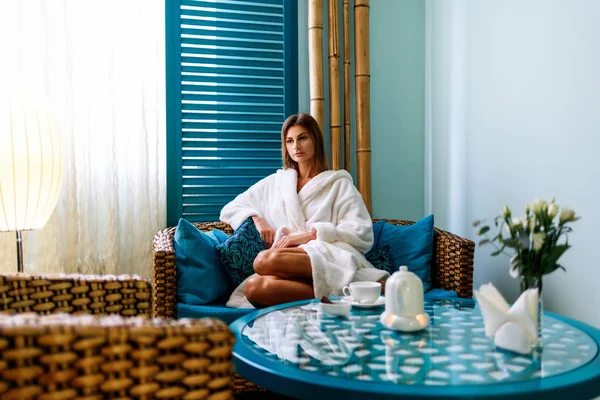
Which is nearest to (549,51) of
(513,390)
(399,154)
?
(399,154)

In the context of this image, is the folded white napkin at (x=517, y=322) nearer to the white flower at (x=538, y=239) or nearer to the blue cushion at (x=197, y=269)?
the white flower at (x=538, y=239)

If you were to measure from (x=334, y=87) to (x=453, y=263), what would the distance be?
1.32 m

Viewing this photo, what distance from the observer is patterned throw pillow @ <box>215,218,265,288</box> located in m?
2.47

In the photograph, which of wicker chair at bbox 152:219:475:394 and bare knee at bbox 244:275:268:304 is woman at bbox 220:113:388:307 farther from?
wicker chair at bbox 152:219:475:394

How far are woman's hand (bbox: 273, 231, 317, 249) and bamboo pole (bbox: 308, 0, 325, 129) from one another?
2.78ft

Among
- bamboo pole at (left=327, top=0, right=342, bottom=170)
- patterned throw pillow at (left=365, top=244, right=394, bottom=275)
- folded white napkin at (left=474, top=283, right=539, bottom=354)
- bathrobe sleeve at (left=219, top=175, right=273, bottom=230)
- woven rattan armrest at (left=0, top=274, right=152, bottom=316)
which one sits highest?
bamboo pole at (left=327, top=0, right=342, bottom=170)

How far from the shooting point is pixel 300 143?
A: 2.91m

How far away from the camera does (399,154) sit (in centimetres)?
355

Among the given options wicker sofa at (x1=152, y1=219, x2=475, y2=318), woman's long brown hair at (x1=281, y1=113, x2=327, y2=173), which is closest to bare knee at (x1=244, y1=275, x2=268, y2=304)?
wicker sofa at (x1=152, y1=219, x2=475, y2=318)

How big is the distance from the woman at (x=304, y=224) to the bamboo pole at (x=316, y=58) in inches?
13.2

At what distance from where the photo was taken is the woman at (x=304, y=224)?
2.36 m

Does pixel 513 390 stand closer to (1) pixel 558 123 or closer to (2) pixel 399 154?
(1) pixel 558 123

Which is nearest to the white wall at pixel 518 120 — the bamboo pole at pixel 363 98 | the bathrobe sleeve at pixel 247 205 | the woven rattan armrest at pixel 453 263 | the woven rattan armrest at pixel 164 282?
the woven rattan armrest at pixel 453 263

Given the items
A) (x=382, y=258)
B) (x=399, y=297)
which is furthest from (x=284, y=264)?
(x=399, y=297)
